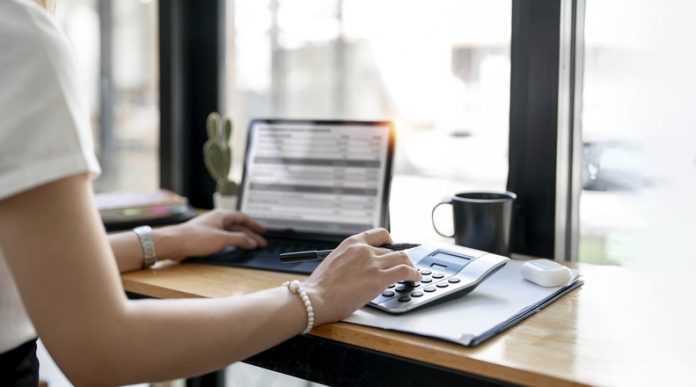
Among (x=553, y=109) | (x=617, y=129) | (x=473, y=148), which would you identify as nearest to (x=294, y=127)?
(x=473, y=148)

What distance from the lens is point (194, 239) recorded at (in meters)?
1.24

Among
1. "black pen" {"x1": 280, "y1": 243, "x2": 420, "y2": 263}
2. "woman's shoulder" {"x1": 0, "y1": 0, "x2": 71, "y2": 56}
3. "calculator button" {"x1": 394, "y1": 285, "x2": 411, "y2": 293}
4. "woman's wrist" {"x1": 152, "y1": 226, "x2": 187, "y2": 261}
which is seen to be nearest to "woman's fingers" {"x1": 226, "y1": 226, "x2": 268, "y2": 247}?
"woman's wrist" {"x1": 152, "y1": 226, "x2": 187, "y2": 261}

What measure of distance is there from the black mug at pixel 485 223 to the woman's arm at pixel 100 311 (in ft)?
1.46

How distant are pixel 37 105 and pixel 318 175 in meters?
0.80

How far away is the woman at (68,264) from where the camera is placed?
62 cm

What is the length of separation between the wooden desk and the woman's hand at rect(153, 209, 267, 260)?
0.18 metres

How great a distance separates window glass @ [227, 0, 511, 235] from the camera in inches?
59.4

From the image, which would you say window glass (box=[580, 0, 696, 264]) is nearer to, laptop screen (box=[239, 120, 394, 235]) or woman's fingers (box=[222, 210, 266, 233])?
laptop screen (box=[239, 120, 394, 235])

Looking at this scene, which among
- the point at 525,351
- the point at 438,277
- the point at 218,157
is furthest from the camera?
the point at 218,157

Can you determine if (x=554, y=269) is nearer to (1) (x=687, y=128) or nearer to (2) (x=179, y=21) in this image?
(1) (x=687, y=128)

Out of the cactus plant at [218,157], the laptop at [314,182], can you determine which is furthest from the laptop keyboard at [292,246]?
the cactus plant at [218,157]

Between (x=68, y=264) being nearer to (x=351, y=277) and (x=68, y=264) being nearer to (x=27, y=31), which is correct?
(x=27, y=31)

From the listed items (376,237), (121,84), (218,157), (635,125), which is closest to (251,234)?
(218,157)

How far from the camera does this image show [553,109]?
1307 millimetres
